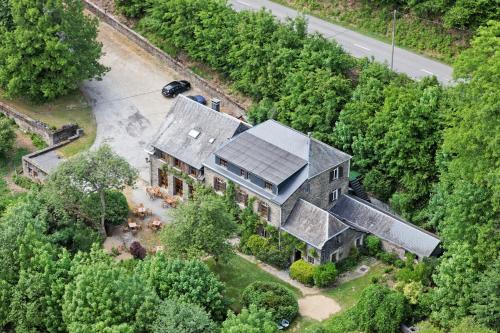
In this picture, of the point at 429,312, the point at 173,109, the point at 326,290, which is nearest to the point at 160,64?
the point at 173,109

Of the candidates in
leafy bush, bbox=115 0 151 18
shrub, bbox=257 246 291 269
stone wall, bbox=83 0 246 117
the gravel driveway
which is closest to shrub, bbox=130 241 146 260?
shrub, bbox=257 246 291 269

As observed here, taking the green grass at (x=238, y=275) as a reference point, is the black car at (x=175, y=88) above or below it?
above

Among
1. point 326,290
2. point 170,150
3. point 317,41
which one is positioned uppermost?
point 317,41

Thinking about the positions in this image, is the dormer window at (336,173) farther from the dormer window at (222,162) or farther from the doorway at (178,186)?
the doorway at (178,186)

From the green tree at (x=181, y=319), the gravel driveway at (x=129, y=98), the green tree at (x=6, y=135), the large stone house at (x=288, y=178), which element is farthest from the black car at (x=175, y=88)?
the green tree at (x=181, y=319)

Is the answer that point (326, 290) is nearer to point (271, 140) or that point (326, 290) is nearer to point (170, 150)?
point (271, 140)

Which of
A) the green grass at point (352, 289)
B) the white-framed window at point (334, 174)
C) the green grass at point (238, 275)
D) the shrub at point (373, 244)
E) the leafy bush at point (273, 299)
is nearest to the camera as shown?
the leafy bush at point (273, 299)

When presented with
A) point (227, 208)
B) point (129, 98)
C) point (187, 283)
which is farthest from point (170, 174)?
point (187, 283)
